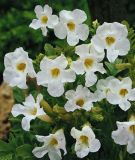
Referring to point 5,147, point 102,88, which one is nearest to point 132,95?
point 102,88

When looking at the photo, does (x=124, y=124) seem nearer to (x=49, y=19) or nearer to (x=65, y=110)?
(x=65, y=110)

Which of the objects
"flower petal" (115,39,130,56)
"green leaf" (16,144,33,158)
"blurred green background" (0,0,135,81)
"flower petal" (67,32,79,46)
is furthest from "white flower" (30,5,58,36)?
"blurred green background" (0,0,135,81)

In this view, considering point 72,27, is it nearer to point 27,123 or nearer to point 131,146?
point 27,123

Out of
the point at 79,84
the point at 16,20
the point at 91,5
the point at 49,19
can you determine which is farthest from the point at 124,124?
the point at 16,20

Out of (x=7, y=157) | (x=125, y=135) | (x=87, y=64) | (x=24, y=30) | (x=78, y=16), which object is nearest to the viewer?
(x=125, y=135)

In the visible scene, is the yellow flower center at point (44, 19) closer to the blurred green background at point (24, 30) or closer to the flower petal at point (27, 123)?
the flower petal at point (27, 123)
